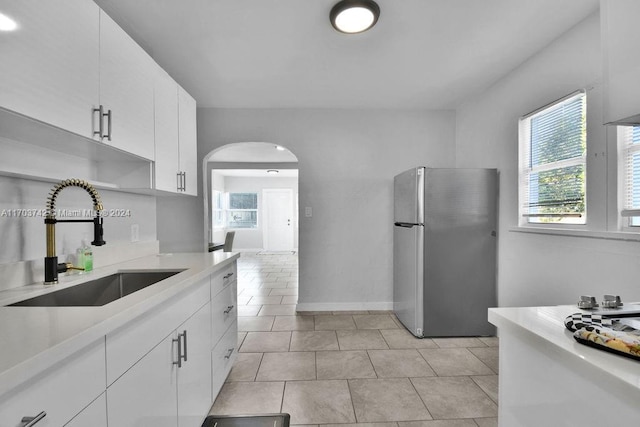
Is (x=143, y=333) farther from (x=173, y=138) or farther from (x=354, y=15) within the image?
(x=354, y=15)

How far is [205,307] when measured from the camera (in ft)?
5.52

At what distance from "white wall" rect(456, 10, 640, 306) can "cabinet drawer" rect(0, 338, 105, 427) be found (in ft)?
8.28

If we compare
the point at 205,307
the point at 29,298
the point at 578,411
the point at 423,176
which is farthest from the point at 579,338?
the point at 423,176

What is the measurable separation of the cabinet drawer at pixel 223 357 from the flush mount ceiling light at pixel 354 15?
7.35ft

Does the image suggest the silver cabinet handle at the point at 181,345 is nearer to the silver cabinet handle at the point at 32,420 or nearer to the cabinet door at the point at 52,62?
the silver cabinet handle at the point at 32,420

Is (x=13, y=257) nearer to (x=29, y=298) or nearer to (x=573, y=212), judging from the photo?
(x=29, y=298)

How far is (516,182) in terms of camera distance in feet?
8.75

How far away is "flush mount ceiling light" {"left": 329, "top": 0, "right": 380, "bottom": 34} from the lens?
5.93 ft

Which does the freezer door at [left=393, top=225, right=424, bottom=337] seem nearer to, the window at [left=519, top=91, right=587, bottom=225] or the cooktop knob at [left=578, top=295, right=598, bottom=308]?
the window at [left=519, top=91, right=587, bottom=225]

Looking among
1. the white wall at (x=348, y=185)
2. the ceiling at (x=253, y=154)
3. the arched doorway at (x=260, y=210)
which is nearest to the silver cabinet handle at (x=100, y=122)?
the white wall at (x=348, y=185)

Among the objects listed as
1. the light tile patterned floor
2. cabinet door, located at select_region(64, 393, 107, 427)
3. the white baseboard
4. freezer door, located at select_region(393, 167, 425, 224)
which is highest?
freezer door, located at select_region(393, 167, 425, 224)

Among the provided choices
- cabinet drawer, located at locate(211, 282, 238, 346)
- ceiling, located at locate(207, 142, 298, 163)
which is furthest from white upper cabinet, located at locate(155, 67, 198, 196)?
ceiling, located at locate(207, 142, 298, 163)

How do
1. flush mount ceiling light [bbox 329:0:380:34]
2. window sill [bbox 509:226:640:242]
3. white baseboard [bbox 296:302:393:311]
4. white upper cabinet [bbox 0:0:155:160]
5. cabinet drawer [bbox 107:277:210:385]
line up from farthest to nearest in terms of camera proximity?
1. white baseboard [bbox 296:302:393:311]
2. flush mount ceiling light [bbox 329:0:380:34]
3. window sill [bbox 509:226:640:242]
4. white upper cabinet [bbox 0:0:155:160]
5. cabinet drawer [bbox 107:277:210:385]

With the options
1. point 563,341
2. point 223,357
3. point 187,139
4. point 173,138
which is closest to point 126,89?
point 173,138
